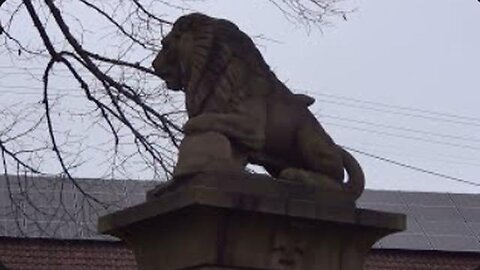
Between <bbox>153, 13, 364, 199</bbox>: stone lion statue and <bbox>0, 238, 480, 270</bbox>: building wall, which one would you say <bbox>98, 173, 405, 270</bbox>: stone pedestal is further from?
<bbox>0, 238, 480, 270</bbox>: building wall

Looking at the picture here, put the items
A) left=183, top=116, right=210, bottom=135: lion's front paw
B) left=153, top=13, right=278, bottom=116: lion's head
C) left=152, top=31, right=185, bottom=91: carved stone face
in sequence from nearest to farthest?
left=183, top=116, right=210, bottom=135: lion's front paw → left=153, top=13, right=278, bottom=116: lion's head → left=152, top=31, right=185, bottom=91: carved stone face

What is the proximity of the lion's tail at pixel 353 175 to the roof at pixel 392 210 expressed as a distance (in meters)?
12.8

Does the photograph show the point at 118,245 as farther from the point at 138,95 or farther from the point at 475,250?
the point at 138,95

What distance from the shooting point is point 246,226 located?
22.7ft

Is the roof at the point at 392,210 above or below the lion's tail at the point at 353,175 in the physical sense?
above

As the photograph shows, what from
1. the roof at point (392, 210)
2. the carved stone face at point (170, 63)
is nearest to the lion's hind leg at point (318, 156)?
the carved stone face at point (170, 63)

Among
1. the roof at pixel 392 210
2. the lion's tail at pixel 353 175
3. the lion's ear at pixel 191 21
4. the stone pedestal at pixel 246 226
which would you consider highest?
the roof at pixel 392 210

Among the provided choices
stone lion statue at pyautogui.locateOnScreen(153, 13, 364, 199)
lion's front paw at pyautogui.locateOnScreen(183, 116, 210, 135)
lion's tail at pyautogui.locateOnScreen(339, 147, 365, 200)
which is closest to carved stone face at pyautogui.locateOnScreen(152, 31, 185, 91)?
stone lion statue at pyautogui.locateOnScreen(153, 13, 364, 199)

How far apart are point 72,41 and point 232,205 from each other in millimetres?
7249

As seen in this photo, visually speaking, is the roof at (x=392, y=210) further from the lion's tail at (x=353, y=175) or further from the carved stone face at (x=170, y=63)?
the lion's tail at (x=353, y=175)

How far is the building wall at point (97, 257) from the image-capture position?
2314cm

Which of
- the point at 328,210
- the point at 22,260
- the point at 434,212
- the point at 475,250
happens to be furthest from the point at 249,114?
the point at 434,212

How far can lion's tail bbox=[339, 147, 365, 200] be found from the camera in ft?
24.9

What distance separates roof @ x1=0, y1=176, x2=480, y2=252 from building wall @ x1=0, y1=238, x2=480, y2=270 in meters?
0.18
